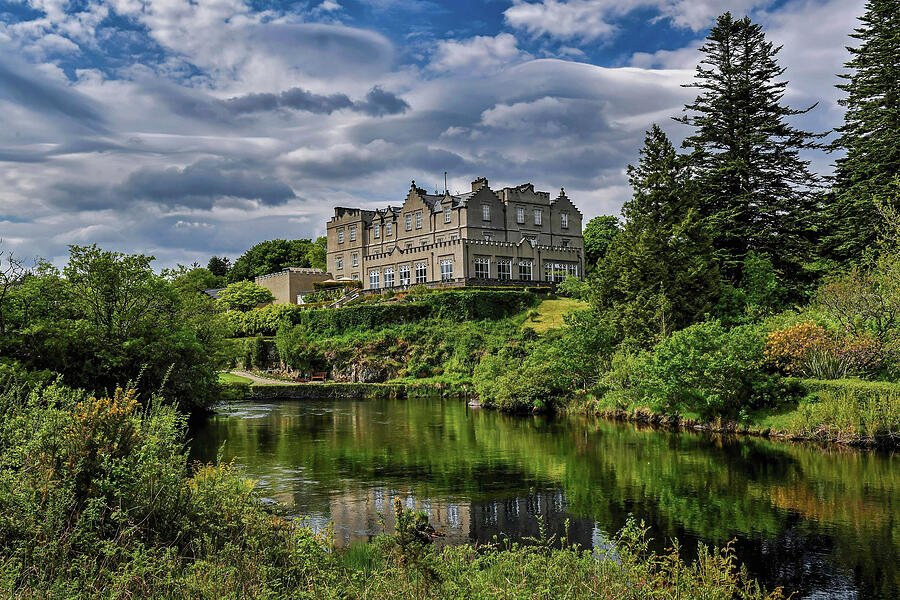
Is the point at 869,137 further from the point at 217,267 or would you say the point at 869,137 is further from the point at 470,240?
the point at 217,267

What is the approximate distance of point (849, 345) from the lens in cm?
2527

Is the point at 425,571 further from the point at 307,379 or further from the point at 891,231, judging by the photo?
the point at 307,379

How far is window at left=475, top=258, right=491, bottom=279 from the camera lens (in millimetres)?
65750

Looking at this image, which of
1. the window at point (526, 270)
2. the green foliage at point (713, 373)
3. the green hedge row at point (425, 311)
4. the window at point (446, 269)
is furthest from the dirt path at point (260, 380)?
the green foliage at point (713, 373)

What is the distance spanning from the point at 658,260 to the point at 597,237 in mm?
47597

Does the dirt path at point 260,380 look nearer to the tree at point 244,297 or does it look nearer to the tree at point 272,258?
the tree at point 244,297

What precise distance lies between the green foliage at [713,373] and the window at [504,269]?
125ft

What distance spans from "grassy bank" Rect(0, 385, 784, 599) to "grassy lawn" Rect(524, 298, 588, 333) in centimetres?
4498

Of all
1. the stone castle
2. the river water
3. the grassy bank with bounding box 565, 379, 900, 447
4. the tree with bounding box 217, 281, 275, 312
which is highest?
the stone castle

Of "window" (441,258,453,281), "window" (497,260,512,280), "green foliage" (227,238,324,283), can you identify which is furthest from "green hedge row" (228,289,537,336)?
"green foliage" (227,238,324,283)

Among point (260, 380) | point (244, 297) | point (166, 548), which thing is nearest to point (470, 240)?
point (260, 380)

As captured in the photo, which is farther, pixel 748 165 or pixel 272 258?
pixel 272 258

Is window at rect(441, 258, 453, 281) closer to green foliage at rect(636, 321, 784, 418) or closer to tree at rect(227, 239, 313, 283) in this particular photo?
green foliage at rect(636, 321, 784, 418)

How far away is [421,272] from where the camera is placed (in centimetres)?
6962
